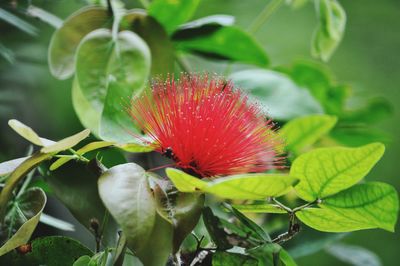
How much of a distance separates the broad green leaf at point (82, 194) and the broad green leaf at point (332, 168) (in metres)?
0.16

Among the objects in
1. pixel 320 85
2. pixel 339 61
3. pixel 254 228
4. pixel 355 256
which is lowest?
pixel 355 256

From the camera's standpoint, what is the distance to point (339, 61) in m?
1.56

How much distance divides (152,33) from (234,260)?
421mm

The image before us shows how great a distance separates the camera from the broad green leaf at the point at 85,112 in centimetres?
70

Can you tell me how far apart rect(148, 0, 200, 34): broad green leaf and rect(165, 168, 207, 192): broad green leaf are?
18.3 inches

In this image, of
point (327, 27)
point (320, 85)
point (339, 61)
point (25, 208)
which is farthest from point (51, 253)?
point (339, 61)

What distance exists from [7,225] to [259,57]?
1.57 ft

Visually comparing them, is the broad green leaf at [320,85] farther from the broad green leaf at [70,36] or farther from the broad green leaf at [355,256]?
the broad green leaf at [70,36]

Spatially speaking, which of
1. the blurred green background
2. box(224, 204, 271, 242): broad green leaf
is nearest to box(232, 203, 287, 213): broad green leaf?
box(224, 204, 271, 242): broad green leaf

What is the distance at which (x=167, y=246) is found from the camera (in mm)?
421

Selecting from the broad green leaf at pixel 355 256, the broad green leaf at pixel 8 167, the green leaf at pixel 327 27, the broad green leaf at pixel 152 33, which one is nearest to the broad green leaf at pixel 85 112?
the broad green leaf at pixel 152 33

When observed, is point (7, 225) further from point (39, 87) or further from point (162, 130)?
point (39, 87)

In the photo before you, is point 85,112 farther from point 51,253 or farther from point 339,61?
point 339,61

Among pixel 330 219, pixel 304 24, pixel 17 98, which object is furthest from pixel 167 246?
pixel 304 24
